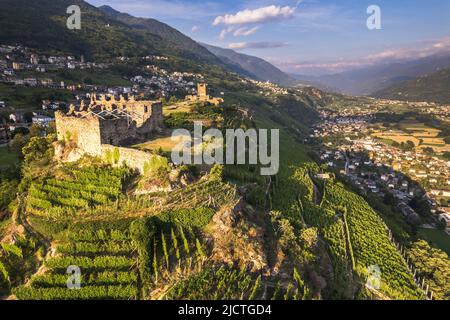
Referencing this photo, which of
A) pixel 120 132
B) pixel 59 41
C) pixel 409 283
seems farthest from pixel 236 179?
pixel 59 41

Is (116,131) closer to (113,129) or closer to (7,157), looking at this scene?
(113,129)

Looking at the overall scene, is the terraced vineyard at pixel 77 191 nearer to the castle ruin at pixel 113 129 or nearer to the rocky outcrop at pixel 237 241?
the castle ruin at pixel 113 129

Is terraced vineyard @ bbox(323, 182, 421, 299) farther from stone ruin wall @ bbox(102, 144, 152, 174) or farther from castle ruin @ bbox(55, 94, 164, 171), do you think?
castle ruin @ bbox(55, 94, 164, 171)

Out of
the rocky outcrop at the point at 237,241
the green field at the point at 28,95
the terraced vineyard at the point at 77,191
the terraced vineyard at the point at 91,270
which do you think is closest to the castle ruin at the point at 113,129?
the terraced vineyard at the point at 77,191

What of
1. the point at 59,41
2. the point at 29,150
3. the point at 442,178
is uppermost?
the point at 59,41

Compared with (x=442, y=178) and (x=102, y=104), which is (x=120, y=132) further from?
Answer: (x=442, y=178)
